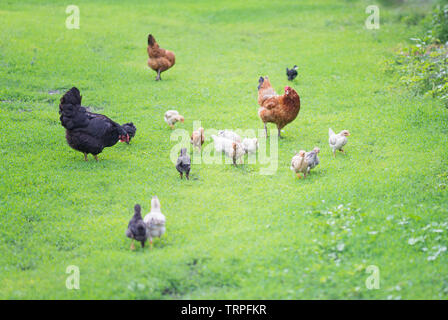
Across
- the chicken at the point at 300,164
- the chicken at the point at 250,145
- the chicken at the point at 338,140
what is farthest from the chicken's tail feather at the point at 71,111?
the chicken at the point at 338,140

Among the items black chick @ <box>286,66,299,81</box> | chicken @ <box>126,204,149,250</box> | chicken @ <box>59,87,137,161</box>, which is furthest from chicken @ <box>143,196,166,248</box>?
black chick @ <box>286,66,299,81</box>

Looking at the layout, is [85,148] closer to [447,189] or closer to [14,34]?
[447,189]

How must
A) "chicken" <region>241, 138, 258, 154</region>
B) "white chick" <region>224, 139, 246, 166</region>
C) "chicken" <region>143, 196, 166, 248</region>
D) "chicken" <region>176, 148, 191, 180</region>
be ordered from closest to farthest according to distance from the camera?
"chicken" <region>143, 196, 166, 248</region>
"chicken" <region>176, 148, 191, 180</region>
"white chick" <region>224, 139, 246, 166</region>
"chicken" <region>241, 138, 258, 154</region>

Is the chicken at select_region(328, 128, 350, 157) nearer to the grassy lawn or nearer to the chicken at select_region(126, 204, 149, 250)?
the grassy lawn

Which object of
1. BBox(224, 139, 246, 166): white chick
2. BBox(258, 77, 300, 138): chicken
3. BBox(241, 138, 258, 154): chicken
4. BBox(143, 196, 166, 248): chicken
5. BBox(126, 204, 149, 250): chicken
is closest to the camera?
BBox(126, 204, 149, 250): chicken

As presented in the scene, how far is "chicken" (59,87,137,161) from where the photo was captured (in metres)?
11.0

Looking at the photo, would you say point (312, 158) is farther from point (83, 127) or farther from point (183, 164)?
point (83, 127)

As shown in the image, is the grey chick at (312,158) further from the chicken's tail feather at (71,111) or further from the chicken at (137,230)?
the chicken's tail feather at (71,111)

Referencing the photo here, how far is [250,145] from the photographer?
1195 cm

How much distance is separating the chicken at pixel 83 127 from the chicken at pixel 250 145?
3.08 metres

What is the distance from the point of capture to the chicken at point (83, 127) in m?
11.0

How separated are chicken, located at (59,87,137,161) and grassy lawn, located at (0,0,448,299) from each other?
0.55 m

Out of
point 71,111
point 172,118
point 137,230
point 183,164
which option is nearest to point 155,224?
point 137,230

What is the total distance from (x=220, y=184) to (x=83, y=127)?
3372 mm
